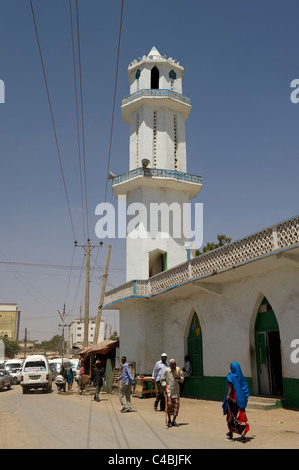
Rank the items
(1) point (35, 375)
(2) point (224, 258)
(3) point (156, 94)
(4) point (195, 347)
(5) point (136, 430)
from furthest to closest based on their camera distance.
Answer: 1. (3) point (156, 94)
2. (1) point (35, 375)
3. (4) point (195, 347)
4. (2) point (224, 258)
5. (5) point (136, 430)

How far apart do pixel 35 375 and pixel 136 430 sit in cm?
1506

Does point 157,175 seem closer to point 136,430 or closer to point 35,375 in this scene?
point 35,375

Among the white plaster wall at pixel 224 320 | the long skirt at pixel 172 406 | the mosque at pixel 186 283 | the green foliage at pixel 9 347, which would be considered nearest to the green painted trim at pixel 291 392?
the mosque at pixel 186 283

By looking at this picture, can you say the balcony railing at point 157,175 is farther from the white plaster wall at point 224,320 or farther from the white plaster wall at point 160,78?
the white plaster wall at point 224,320

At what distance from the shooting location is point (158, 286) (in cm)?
1934

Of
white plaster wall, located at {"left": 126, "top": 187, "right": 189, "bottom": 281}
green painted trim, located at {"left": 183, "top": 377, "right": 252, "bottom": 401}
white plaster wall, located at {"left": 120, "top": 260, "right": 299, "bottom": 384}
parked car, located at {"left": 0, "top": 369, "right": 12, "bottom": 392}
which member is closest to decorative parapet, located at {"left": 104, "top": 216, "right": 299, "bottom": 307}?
white plaster wall, located at {"left": 120, "top": 260, "right": 299, "bottom": 384}

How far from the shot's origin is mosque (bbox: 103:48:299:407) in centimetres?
1276

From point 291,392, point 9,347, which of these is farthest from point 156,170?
point 9,347

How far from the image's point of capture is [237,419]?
8078 mm

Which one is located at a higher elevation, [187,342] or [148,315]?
[148,315]

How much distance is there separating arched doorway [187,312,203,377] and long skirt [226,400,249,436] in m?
9.43

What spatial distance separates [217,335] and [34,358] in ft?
38.8
